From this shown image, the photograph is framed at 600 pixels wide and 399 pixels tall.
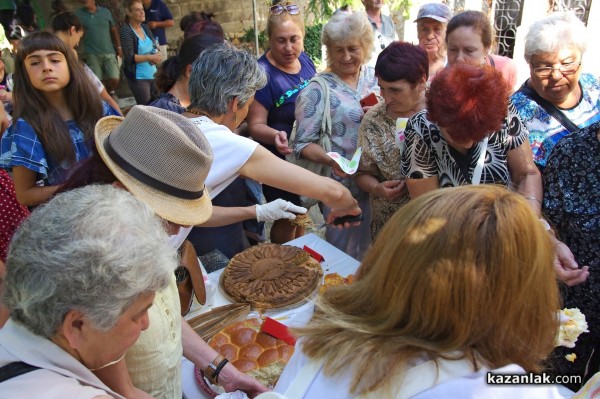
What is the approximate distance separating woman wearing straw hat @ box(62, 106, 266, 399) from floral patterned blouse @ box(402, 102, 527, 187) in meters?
1.15

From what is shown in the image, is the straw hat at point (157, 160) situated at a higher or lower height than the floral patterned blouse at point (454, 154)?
higher

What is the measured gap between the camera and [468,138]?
2035mm

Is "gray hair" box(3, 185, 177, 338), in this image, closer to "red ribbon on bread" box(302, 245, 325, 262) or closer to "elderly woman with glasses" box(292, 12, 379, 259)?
"red ribbon on bread" box(302, 245, 325, 262)

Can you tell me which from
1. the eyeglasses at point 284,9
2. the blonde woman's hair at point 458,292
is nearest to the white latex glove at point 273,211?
the blonde woman's hair at point 458,292

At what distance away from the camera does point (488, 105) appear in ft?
6.45

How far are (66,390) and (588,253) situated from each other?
7.04ft

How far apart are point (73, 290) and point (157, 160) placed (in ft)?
1.93

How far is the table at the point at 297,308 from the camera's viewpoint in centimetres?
177

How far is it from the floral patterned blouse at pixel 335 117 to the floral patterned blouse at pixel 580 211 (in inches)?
47.5

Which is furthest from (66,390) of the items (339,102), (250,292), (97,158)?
(339,102)

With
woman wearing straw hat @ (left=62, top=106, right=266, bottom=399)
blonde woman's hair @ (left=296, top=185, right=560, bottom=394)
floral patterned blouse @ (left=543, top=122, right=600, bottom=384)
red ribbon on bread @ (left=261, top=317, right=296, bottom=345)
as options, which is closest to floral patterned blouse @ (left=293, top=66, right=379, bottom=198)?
Result: floral patterned blouse @ (left=543, top=122, right=600, bottom=384)

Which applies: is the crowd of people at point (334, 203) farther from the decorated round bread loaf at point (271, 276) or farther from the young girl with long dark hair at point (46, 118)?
the decorated round bread loaf at point (271, 276)

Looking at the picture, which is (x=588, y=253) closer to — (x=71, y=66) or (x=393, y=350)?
(x=393, y=350)

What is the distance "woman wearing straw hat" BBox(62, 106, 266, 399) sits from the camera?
4.45ft
